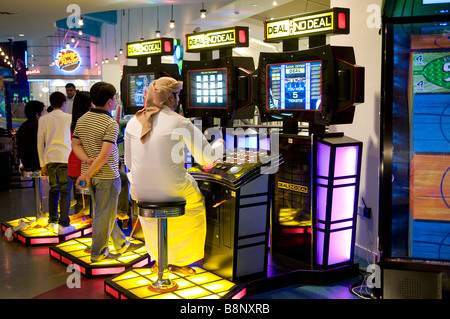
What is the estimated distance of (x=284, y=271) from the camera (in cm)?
427

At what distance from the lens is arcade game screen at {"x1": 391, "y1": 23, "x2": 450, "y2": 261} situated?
282 cm

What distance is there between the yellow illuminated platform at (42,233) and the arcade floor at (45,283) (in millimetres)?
92

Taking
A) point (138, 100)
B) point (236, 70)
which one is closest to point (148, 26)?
point (138, 100)

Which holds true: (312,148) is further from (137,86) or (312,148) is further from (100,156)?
(137,86)

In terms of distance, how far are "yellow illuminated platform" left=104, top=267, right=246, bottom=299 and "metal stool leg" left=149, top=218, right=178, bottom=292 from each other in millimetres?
41

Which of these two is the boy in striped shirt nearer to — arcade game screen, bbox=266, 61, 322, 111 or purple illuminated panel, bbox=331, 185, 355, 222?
arcade game screen, bbox=266, 61, 322, 111

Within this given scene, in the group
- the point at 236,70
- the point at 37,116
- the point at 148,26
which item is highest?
the point at 148,26

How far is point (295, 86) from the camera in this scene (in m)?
4.33

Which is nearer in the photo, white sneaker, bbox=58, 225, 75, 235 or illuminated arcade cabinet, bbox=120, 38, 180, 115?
white sneaker, bbox=58, 225, 75, 235

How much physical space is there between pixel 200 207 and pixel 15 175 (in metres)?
8.12

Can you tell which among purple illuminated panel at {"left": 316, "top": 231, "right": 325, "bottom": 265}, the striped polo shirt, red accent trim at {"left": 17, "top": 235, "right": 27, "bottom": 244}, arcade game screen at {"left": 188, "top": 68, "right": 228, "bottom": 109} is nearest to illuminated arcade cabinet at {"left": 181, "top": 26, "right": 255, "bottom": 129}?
arcade game screen at {"left": 188, "top": 68, "right": 228, "bottom": 109}

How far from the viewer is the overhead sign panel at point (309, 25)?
4145 millimetres
